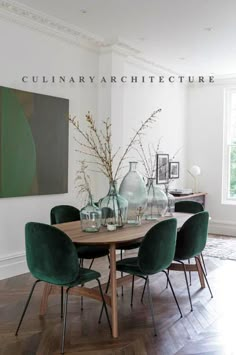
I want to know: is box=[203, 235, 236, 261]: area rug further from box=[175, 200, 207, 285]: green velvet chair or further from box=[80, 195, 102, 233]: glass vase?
box=[80, 195, 102, 233]: glass vase

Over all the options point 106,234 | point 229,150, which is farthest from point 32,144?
point 229,150

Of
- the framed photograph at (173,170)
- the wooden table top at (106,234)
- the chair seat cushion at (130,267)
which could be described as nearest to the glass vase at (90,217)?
the wooden table top at (106,234)

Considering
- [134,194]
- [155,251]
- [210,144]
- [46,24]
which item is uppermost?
[46,24]

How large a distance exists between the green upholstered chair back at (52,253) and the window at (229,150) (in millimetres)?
5494

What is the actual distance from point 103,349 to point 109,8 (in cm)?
346

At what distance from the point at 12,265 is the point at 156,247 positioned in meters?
2.18

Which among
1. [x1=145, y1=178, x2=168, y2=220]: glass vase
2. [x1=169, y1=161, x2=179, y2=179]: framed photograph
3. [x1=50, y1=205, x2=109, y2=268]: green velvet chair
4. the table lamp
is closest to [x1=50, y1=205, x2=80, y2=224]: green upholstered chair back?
[x1=50, y1=205, x2=109, y2=268]: green velvet chair

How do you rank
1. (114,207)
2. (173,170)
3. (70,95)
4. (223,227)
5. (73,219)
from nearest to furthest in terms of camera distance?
(114,207)
(73,219)
(70,95)
(173,170)
(223,227)

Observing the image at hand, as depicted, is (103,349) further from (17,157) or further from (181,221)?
(17,157)

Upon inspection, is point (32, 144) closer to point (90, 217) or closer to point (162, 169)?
point (90, 217)

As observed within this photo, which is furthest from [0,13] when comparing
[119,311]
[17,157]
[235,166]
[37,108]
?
[235,166]

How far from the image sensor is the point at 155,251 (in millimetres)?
3203

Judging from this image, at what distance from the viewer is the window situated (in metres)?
7.80

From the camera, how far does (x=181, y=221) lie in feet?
13.6
